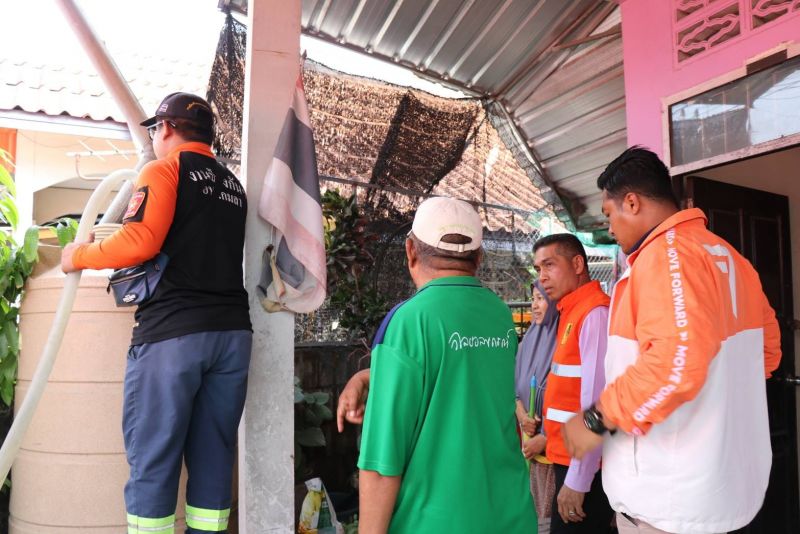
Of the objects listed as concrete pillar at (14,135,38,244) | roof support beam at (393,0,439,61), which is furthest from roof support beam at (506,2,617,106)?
concrete pillar at (14,135,38,244)

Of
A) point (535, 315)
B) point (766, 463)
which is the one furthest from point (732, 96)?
point (766, 463)

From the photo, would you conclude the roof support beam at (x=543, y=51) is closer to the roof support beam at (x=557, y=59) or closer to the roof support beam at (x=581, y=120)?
the roof support beam at (x=557, y=59)

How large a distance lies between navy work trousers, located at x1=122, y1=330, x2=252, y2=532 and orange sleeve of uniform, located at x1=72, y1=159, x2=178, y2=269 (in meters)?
0.33

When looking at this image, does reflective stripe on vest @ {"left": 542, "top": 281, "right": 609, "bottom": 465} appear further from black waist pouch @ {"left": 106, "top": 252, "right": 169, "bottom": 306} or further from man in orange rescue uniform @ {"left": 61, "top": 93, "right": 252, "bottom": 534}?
black waist pouch @ {"left": 106, "top": 252, "right": 169, "bottom": 306}

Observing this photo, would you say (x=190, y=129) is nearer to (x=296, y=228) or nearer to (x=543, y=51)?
(x=296, y=228)

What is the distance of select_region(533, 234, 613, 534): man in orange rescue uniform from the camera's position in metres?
2.11

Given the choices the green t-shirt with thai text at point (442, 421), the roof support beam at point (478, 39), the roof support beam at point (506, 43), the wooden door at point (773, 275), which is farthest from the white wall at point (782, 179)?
the green t-shirt with thai text at point (442, 421)

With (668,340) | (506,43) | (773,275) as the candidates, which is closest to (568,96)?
(506,43)

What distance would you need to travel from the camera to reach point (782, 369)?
357 cm

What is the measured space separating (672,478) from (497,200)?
4.74 metres

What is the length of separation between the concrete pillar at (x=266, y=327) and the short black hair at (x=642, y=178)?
4.85 feet

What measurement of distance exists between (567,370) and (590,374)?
0.19 meters

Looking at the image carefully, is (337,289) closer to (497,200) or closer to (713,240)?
(497,200)

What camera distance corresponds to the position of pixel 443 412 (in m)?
1.33
